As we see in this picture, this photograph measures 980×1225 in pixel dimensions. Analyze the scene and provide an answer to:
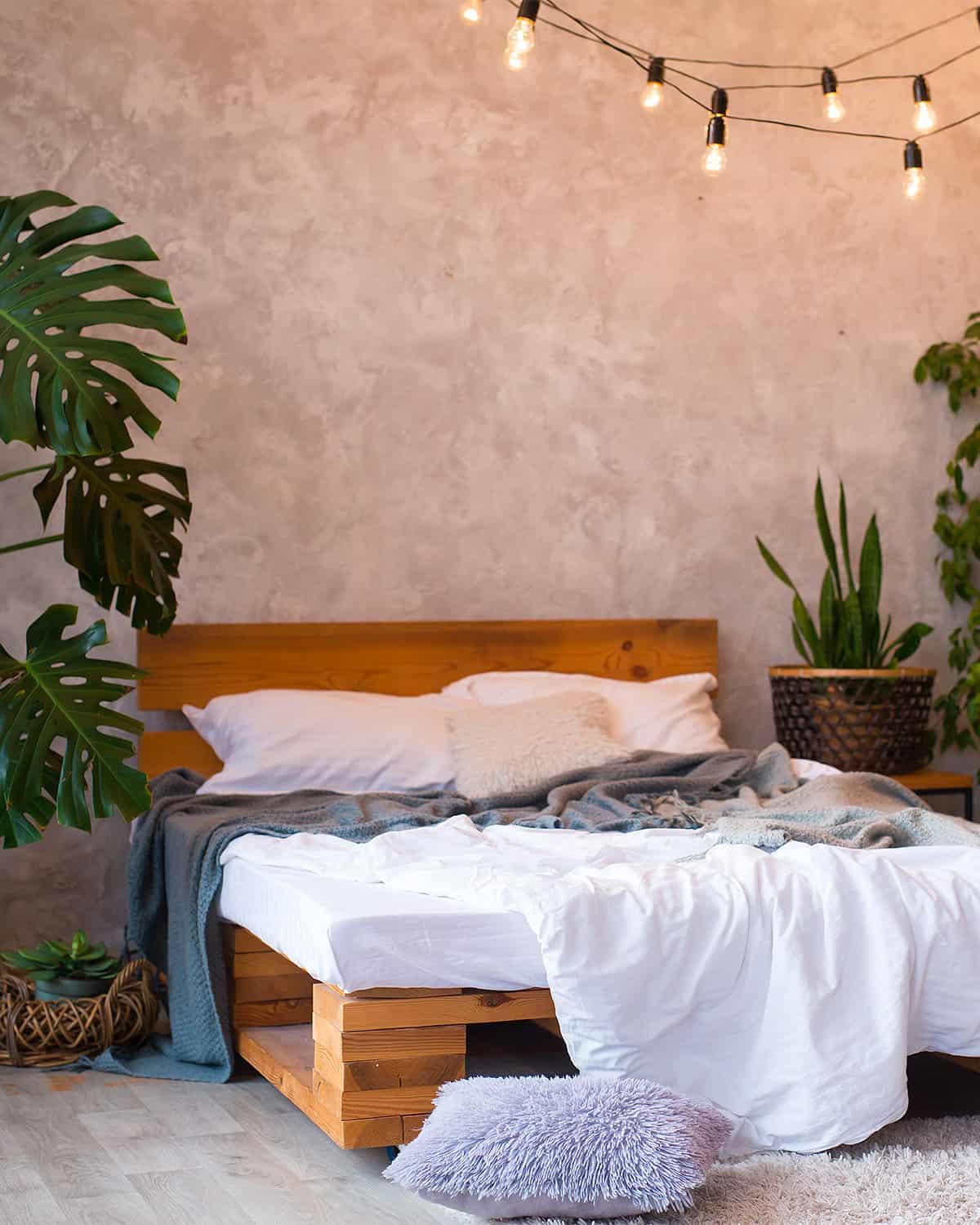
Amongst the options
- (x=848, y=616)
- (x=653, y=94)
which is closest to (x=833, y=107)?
(x=653, y=94)

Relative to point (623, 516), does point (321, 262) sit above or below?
above

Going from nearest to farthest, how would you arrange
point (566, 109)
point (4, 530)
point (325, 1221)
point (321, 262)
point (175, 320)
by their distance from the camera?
point (325, 1221)
point (175, 320)
point (4, 530)
point (321, 262)
point (566, 109)

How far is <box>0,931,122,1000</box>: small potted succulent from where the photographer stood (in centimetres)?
311

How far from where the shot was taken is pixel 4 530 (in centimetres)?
369

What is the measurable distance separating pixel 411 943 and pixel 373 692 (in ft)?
5.97

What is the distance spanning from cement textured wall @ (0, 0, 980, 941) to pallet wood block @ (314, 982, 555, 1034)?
5.74 feet

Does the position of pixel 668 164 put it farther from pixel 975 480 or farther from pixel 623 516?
pixel 975 480

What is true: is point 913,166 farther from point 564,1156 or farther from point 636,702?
point 564,1156

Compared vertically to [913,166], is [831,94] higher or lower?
higher

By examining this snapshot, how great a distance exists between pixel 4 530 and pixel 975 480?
3.05 m

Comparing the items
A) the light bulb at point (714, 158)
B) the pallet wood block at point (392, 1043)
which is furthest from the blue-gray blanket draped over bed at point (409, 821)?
the light bulb at point (714, 158)

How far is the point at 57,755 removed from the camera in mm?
2830

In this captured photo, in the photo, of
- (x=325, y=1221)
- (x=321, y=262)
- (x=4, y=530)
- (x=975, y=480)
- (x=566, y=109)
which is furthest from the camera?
(x=975, y=480)

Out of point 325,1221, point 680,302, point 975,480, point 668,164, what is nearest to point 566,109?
point 668,164
